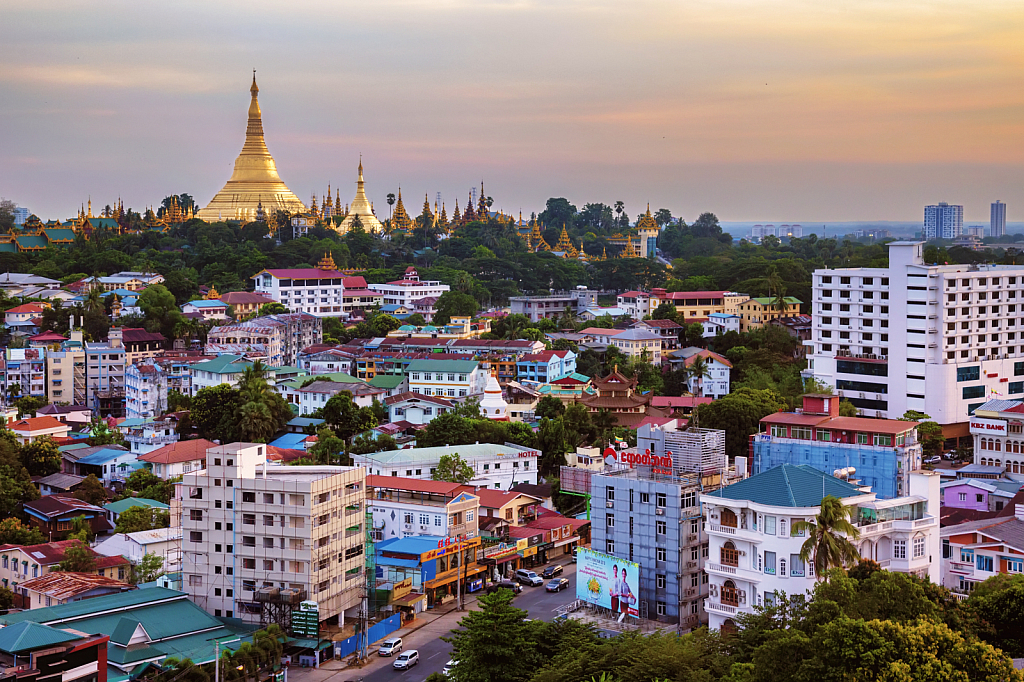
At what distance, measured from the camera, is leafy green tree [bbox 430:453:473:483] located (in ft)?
101

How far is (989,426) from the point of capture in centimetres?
3195

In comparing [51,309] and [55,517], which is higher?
[51,309]

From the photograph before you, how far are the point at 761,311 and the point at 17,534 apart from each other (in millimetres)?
34529

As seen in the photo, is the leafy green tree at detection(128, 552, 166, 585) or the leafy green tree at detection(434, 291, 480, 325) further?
the leafy green tree at detection(434, 291, 480, 325)

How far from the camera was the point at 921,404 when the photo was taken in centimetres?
3922

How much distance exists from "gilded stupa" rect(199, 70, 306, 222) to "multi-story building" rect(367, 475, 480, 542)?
50.0 metres

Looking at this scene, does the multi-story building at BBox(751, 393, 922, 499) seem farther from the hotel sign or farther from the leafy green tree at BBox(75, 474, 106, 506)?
the leafy green tree at BBox(75, 474, 106, 506)

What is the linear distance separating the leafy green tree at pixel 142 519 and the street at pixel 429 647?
22.3ft

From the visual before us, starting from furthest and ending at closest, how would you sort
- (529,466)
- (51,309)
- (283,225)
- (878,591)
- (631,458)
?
(283,225)
(51,309)
(529,466)
(631,458)
(878,591)

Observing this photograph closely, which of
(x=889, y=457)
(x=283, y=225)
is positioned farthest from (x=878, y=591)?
(x=283, y=225)

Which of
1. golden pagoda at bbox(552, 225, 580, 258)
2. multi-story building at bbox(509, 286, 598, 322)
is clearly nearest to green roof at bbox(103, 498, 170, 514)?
multi-story building at bbox(509, 286, 598, 322)

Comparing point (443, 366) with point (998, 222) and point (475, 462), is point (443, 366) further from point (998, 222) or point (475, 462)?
point (998, 222)

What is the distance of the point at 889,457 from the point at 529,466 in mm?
12583

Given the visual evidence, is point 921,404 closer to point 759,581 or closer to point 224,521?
point 759,581
